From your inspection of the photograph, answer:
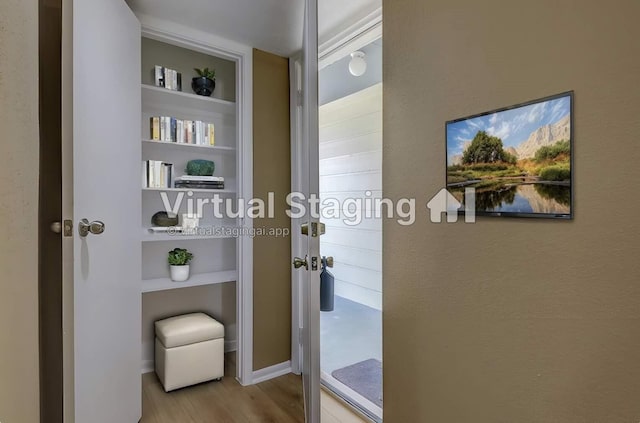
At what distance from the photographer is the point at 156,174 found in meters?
2.24

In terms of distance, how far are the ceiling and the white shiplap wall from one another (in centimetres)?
160

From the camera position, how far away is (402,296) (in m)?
1.34

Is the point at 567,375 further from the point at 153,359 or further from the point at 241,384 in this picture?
the point at 153,359

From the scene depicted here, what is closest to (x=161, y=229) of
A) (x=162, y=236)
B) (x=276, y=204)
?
(x=162, y=236)

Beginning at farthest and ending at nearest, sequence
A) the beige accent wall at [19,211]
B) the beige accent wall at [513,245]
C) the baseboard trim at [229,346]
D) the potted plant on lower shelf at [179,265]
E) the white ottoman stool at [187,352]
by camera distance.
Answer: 1. the baseboard trim at [229,346]
2. the potted plant on lower shelf at [179,265]
3. the white ottoman stool at [187,352]
4. the beige accent wall at [19,211]
5. the beige accent wall at [513,245]

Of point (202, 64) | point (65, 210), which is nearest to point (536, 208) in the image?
point (65, 210)

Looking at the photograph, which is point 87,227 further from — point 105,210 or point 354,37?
point 354,37

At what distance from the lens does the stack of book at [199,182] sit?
2.34 meters

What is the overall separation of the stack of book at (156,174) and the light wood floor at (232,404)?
1.31m

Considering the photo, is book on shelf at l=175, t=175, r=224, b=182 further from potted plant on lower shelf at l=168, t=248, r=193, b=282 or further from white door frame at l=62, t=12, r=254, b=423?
potted plant on lower shelf at l=168, t=248, r=193, b=282

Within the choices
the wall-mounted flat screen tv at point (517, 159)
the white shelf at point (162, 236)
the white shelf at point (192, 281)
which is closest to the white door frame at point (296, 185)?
the white shelf at point (192, 281)

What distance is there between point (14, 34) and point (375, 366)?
101 inches

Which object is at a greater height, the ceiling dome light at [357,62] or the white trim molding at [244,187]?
the ceiling dome light at [357,62]

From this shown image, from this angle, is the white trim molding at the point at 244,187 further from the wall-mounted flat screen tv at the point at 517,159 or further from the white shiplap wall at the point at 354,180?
the white shiplap wall at the point at 354,180
